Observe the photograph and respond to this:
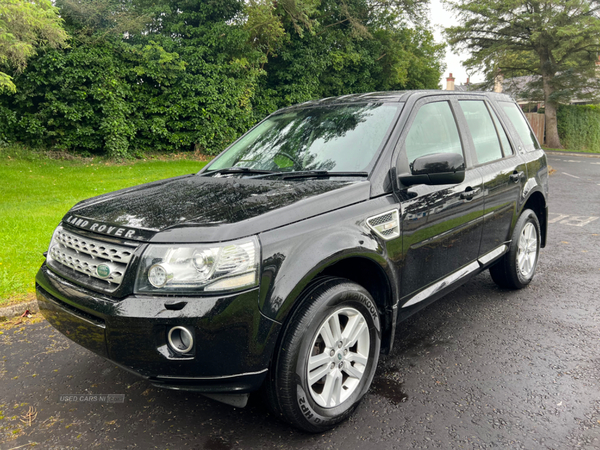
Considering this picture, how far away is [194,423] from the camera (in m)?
2.69

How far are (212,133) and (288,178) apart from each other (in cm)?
1669

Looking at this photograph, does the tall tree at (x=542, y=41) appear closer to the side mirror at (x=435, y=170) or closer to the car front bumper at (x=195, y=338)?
the side mirror at (x=435, y=170)

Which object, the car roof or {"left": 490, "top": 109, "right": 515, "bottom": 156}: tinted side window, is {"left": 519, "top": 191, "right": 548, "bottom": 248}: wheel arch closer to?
{"left": 490, "top": 109, "right": 515, "bottom": 156}: tinted side window

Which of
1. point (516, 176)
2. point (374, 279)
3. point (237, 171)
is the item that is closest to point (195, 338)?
point (374, 279)

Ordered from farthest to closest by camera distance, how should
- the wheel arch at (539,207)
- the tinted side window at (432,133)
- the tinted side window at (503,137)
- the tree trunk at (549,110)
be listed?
the tree trunk at (549,110), the wheel arch at (539,207), the tinted side window at (503,137), the tinted side window at (432,133)

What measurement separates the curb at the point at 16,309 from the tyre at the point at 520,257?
442cm

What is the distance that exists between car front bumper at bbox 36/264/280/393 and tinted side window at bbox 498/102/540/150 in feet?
12.0

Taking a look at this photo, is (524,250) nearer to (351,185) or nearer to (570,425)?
(570,425)


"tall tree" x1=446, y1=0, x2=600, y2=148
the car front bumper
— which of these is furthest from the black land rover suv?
"tall tree" x1=446, y1=0, x2=600, y2=148

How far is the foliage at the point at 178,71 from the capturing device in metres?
15.5

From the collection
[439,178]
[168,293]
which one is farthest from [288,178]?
[168,293]

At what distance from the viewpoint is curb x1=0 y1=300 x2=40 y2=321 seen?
14.0ft

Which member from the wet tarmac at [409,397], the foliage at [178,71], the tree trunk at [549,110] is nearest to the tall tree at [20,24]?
the foliage at [178,71]

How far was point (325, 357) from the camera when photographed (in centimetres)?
Result: 255
